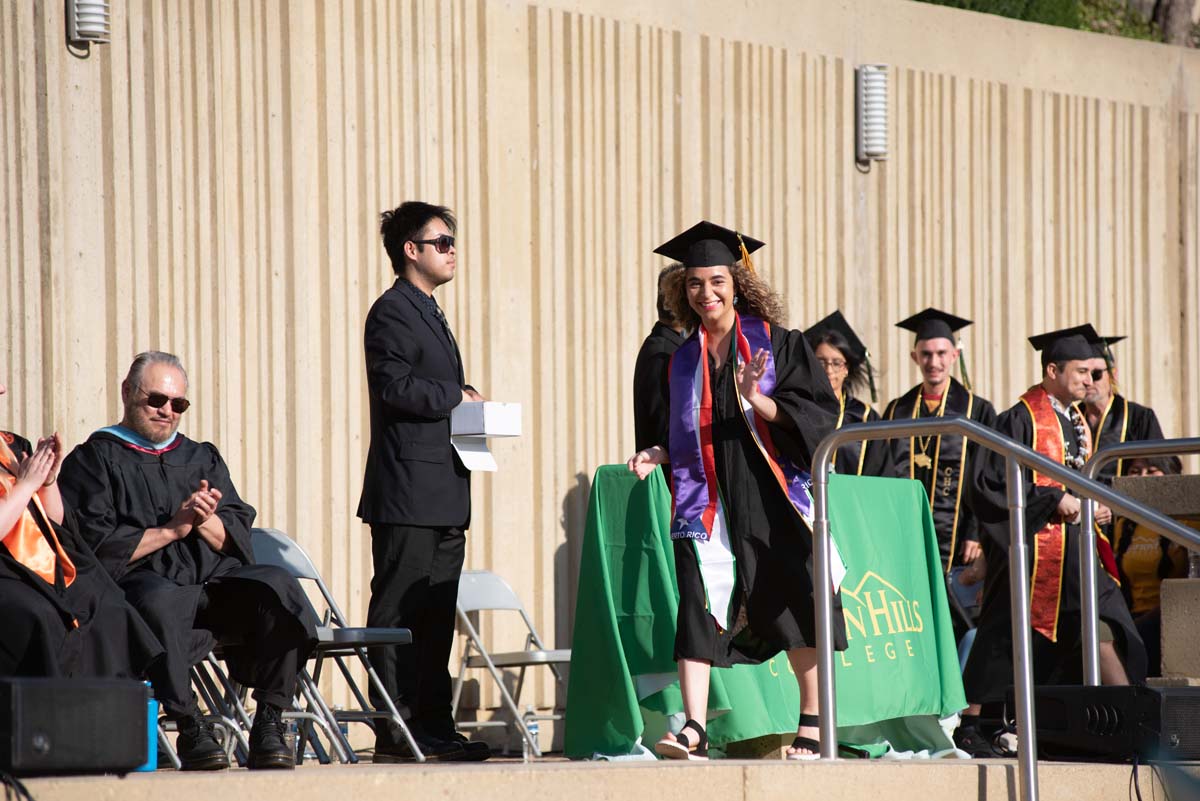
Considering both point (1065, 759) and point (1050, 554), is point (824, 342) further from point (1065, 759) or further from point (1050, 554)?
point (1065, 759)

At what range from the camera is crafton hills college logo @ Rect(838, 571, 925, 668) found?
7094 mm

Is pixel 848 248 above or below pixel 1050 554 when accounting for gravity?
above

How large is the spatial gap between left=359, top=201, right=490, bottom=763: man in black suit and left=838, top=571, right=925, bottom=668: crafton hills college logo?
Result: 152 cm

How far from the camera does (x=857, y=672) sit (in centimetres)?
707

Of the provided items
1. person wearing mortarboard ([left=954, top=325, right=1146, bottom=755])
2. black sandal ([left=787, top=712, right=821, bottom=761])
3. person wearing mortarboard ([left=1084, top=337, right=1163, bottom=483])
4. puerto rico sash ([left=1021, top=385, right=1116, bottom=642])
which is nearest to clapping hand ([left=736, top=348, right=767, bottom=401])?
black sandal ([left=787, top=712, right=821, bottom=761])

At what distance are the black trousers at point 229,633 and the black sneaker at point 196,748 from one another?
51 mm

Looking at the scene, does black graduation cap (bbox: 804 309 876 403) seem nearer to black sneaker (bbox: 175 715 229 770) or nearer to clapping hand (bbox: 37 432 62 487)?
black sneaker (bbox: 175 715 229 770)

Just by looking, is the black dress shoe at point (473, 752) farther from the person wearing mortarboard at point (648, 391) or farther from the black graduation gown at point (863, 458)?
the black graduation gown at point (863, 458)

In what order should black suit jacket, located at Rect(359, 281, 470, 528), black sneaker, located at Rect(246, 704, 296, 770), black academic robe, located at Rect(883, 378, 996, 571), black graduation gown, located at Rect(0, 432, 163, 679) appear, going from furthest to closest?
1. black academic robe, located at Rect(883, 378, 996, 571)
2. black suit jacket, located at Rect(359, 281, 470, 528)
3. black sneaker, located at Rect(246, 704, 296, 770)
4. black graduation gown, located at Rect(0, 432, 163, 679)

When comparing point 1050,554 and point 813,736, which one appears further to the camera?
point 1050,554

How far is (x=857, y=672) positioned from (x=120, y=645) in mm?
2953

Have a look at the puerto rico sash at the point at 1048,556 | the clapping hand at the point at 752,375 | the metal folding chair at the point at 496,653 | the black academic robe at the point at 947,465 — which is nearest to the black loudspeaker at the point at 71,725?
the clapping hand at the point at 752,375

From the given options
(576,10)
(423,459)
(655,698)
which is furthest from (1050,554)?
(576,10)

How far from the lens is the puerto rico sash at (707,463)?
5816 millimetres
